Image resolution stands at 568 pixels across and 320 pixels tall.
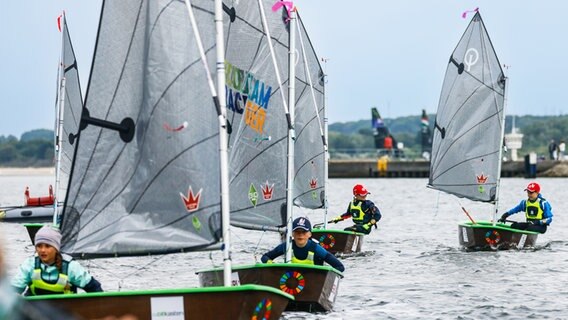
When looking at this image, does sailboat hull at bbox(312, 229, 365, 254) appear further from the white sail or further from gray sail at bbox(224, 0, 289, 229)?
the white sail

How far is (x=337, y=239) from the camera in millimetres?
21641

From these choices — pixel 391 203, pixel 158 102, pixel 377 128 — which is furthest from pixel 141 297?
pixel 377 128

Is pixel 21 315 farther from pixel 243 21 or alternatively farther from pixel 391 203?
pixel 391 203

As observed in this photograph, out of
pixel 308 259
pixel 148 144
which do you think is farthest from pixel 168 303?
pixel 308 259

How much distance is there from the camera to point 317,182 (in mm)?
25453

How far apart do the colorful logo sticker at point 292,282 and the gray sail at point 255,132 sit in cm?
161

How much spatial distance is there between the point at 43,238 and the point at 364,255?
1478cm

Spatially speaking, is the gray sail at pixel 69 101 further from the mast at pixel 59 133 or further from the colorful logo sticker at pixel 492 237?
the colorful logo sticker at pixel 492 237

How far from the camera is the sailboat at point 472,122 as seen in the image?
85.0ft

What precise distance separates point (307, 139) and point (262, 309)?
15804 mm

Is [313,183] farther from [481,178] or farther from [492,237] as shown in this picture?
[492,237]

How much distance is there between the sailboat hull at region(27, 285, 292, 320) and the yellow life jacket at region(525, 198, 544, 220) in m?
15.4

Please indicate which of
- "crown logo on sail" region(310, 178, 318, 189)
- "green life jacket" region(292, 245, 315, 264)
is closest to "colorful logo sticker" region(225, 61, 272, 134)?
"green life jacket" region(292, 245, 315, 264)

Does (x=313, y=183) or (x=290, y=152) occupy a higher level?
(x=290, y=152)
